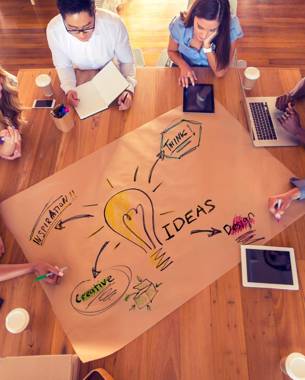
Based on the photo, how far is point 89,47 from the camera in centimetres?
126

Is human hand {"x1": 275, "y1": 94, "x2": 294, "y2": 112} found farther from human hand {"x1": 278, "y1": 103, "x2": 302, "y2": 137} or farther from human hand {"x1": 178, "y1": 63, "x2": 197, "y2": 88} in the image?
human hand {"x1": 178, "y1": 63, "x2": 197, "y2": 88}

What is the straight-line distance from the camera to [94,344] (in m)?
0.81

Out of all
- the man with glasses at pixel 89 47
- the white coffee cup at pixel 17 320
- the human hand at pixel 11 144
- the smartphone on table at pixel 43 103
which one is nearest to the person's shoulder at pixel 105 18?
the man with glasses at pixel 89 47

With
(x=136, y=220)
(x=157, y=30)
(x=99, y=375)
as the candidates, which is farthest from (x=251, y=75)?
(x=157, y=30)

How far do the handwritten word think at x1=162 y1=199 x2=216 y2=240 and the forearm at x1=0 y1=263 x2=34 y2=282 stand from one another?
396mm

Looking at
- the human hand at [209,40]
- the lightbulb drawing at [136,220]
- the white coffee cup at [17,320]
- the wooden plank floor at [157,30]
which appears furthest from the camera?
the wooden plank floor at [157,30]

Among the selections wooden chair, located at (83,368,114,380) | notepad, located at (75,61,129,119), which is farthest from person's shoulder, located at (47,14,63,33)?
wooden chair, located at (83,368,114,380)

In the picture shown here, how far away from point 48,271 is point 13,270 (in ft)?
0.31

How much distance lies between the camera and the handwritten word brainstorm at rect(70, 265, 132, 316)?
0.86m

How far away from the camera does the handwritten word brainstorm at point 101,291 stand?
858 mm

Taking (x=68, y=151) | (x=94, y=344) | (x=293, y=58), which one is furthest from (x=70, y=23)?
Answer: (x=293, y=58)

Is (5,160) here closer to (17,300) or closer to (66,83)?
(66,83)

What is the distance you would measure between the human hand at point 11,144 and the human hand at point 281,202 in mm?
856

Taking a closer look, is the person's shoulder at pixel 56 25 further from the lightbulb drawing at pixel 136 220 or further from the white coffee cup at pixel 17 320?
the white coffee cup at pixel 17 320
